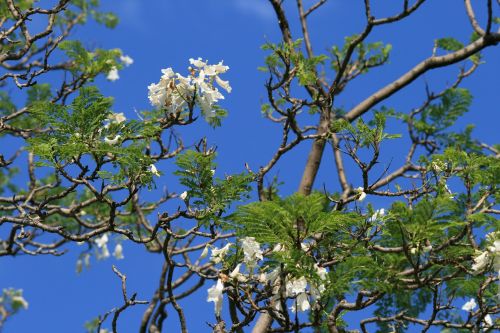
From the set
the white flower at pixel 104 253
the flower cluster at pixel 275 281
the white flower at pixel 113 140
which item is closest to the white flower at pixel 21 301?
the white flower at pixel 104 253

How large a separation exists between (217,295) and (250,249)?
376 millimetres

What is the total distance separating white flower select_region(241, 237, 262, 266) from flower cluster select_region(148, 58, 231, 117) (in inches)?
59.6

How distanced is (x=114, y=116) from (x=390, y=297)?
4310mm

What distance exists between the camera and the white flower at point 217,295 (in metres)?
4.63

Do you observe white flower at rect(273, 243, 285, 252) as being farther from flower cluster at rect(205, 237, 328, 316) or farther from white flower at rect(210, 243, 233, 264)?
white flower at rect(210, 243, 233, 264)

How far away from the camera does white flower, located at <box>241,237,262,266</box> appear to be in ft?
15.6

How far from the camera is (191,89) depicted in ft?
19.3

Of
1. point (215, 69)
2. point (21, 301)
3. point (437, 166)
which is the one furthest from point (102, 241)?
point (437, 166)

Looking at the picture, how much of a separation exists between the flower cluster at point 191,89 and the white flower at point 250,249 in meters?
1.51

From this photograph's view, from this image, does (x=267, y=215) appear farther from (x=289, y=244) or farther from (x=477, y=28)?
(x=477, y=28)

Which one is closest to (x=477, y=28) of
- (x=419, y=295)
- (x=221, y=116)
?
(x=419, y=295)

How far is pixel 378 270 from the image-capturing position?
17.4ft

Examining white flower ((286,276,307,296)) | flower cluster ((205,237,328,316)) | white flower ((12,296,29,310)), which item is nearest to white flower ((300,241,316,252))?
flower cluster ((205,237,328,316))

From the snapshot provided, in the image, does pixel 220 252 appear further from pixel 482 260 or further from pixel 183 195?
pixel 482 260
